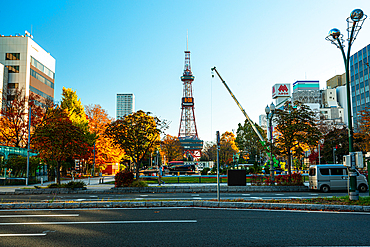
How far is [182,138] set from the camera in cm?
12850

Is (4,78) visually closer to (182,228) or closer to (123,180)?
(123,180)

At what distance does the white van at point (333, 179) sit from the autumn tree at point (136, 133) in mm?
11775

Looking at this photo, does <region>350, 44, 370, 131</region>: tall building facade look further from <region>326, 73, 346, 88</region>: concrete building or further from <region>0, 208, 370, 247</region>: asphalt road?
<region>0, 208, 370, 247</region>: asphalt road

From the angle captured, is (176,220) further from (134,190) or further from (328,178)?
(328,178)

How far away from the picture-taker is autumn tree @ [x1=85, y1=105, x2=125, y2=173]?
145ft

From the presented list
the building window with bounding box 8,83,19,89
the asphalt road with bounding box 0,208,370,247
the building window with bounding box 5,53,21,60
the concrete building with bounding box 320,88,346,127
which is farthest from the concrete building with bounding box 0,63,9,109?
the concrete building with bounding box 320,88,346,127

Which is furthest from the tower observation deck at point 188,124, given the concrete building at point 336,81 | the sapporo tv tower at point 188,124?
the concrete building at point 336,81

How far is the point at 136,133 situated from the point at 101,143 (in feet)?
75.8

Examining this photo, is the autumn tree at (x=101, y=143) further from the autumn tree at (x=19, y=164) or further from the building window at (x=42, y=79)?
the building window at (x=42, y=79)

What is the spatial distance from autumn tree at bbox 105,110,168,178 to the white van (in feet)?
38.6

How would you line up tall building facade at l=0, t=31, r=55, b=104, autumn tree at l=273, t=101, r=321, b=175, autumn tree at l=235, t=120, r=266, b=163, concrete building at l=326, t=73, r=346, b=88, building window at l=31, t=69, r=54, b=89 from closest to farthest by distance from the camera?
autumn tree at l=273, t=101, r=321, b=175 → tall building facade at l=0, t=31, r=55, b=104 → building window at l=31, t=69, r=54, b=89 → autumn tree at l=235, t=120, r=266, b=163 → concrete building at l=326, t=73, r=346, b=88

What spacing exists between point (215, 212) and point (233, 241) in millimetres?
3971

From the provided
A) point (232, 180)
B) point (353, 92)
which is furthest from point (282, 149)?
point (353, 92)

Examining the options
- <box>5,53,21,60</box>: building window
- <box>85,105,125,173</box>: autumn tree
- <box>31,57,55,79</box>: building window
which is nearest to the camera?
<box>85,105,125,173</box>: autumn tree
